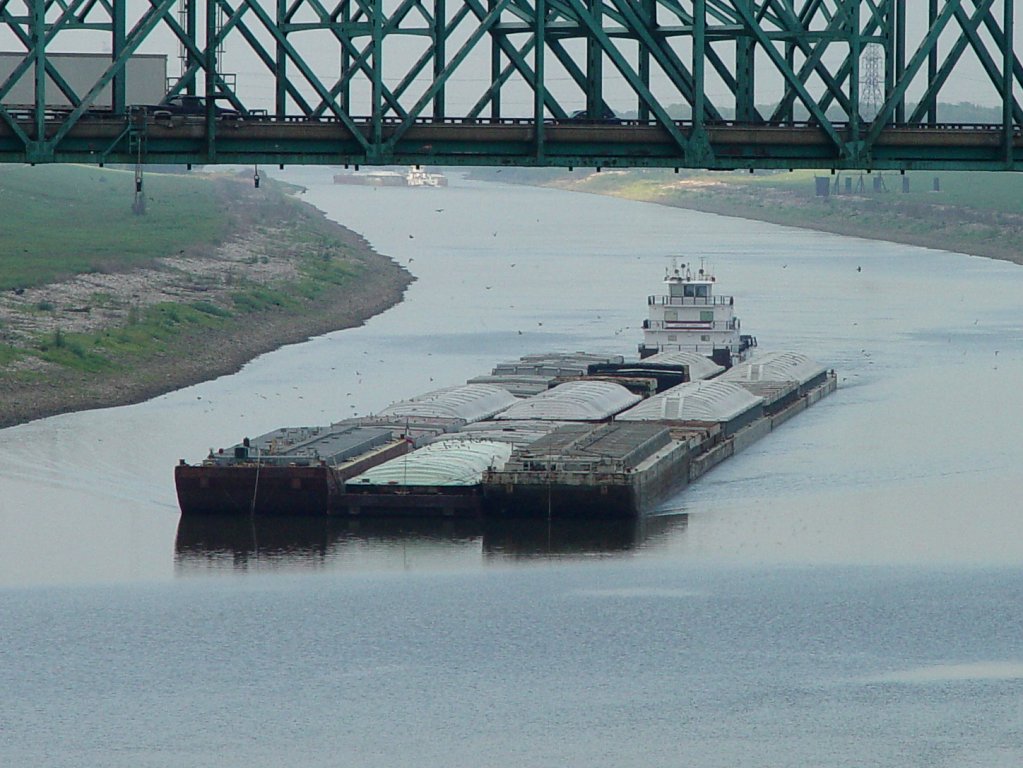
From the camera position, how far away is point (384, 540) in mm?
55562

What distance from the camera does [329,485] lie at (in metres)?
58.2

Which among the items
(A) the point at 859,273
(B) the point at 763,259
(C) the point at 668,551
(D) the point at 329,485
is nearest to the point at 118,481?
(D) the point at 329,485

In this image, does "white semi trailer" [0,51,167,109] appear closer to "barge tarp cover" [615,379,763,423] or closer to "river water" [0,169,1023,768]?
"river water" [0,169,1023,768]

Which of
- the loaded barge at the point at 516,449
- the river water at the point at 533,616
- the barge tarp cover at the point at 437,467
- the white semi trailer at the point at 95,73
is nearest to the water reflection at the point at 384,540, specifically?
the river water at the point at 533,616

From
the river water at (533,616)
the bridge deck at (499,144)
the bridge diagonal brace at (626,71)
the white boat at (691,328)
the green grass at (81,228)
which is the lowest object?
the river water at (533,616)

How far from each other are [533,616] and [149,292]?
73132 mm

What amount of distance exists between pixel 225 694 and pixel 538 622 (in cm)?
838

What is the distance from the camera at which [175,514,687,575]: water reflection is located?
174ft

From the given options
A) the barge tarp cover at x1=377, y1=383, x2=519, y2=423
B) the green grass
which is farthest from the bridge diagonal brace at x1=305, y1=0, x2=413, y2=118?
the green grass

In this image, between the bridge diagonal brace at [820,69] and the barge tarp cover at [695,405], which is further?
the barge tarp cover at [695,405]

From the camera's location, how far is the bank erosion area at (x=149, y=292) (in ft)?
286

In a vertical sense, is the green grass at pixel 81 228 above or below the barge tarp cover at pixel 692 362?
above

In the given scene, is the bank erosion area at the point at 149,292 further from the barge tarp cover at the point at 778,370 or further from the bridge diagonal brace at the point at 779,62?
the bridge diagonal brace at the point at 779,62

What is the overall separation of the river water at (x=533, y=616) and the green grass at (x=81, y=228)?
41.6m
